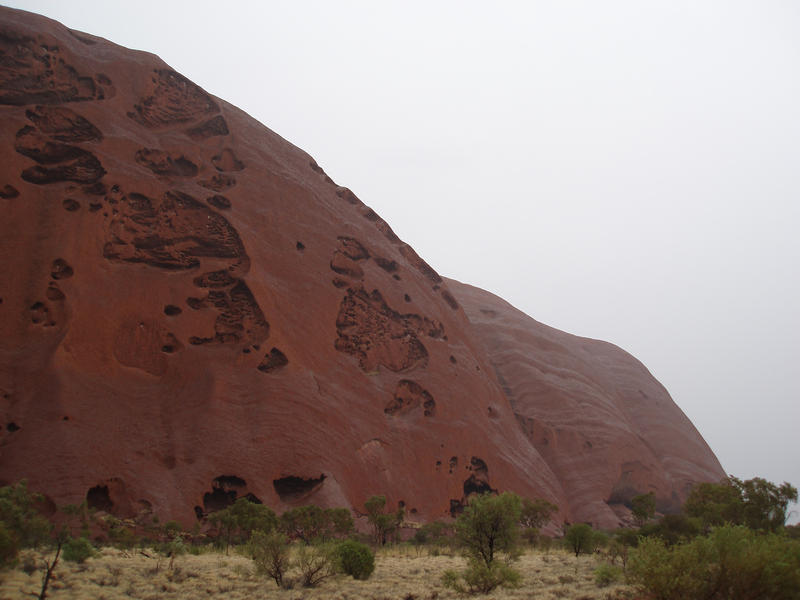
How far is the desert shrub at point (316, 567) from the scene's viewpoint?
437 inches

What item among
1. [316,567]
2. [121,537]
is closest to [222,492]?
[121,537]

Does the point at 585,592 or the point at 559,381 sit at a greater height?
the point at 559,381

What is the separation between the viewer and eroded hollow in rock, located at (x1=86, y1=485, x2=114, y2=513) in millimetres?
16922

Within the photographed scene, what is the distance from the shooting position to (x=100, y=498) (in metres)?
17.1

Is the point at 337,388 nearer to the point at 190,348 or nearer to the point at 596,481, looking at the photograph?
the point at 190,348

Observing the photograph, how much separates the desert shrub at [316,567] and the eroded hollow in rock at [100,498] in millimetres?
7896

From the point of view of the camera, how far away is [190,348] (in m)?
21.9

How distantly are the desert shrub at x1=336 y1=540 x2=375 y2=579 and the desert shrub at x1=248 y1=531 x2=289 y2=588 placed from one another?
1115mm

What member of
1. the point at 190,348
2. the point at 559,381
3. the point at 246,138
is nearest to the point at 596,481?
the point at 559,381

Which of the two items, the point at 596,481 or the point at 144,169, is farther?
the point at 596,481

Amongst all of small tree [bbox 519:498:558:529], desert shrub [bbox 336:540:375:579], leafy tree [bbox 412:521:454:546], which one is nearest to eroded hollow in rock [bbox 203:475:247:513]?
leafy tree [bbox 412:521:454:546]

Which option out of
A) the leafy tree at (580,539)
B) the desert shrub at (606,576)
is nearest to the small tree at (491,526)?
the desert shrub at (606,576)

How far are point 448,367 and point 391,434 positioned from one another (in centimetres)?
673

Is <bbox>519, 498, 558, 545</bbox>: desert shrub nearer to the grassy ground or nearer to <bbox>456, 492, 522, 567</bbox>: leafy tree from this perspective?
the grassy ground
